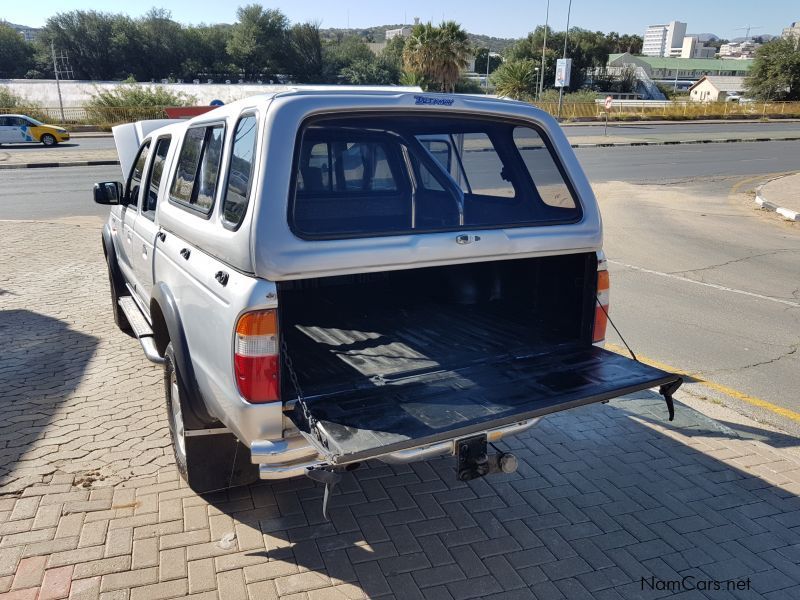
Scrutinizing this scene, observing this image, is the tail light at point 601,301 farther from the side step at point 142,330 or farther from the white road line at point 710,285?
the white road line at point 710,285

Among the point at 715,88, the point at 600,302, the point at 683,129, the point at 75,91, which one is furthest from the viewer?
the point at 715,88

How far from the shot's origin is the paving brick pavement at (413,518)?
10.3ft

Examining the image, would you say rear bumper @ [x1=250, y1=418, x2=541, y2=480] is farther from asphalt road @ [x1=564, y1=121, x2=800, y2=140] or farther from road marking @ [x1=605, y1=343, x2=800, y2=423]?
asphalt road @ [x1=564, y1=121, x2=800, y2=140]

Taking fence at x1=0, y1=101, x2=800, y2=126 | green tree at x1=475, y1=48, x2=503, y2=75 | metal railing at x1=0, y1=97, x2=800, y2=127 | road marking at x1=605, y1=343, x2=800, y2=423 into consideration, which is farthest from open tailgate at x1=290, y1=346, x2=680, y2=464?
green tree at x1=475, y1=48, x2=503, y2=75

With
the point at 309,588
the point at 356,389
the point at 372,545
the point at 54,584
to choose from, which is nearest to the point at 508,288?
the point at 356,389

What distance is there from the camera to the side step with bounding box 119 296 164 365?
13.3 ft

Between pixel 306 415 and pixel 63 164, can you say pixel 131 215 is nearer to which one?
pixel 306 415

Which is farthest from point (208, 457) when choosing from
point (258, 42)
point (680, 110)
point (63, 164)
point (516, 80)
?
point (258, 42)

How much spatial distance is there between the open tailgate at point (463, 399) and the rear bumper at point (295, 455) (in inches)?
4.2

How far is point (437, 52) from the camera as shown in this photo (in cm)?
4322

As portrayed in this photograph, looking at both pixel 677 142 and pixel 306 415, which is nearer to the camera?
pixel 306 415

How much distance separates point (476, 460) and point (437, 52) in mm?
43813

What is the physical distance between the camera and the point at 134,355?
600 centimetres

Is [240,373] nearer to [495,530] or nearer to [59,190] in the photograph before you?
[495,530]
